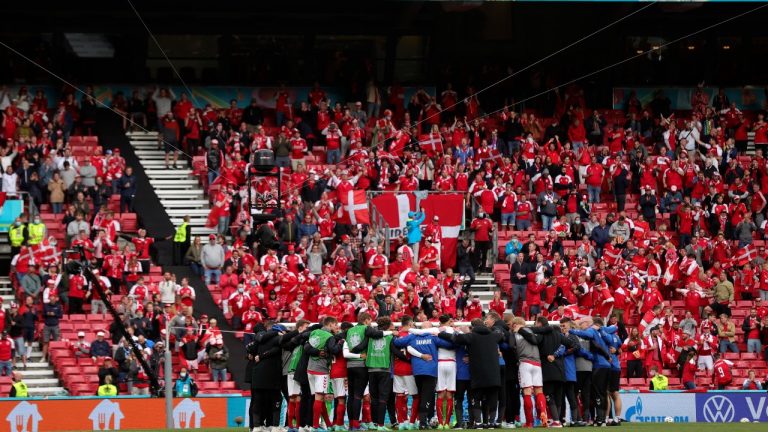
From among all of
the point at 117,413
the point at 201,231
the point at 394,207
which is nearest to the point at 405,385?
the point at 117,413

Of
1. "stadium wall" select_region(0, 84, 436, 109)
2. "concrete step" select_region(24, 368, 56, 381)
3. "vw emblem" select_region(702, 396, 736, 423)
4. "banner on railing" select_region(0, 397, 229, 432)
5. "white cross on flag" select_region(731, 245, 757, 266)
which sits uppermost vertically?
"stadium wall" select_region(0, 84, 436, 109)

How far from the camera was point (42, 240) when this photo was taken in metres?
30.9

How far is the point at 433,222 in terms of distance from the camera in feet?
108

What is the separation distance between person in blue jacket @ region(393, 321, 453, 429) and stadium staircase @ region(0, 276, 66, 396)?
1031 cm

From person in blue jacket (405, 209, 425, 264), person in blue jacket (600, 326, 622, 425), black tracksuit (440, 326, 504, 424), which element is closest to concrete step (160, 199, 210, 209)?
person in blue jacket (405, 209, 425, 264)

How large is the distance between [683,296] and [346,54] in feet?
40.3

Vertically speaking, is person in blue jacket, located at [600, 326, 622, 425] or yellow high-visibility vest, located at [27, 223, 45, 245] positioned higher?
yellow high-visibility vest, located at [27, 223, 45, 245]

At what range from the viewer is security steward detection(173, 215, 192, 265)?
32344 millimetres

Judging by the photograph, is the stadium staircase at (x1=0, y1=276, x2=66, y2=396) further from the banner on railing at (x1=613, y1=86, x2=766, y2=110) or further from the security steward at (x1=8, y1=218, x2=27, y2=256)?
the banner on railing at (x1=613, y1=86, x2=766, y2=110)

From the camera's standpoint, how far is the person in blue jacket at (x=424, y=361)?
1958cm

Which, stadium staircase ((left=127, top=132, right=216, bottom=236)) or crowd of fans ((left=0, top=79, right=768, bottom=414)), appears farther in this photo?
stadium staircase ((left=127, top=132, right=216, bottom=236))

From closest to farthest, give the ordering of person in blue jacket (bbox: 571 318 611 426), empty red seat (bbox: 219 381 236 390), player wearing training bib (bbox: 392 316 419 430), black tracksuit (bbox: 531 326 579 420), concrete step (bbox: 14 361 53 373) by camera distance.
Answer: player wearing training bib (bbox: 392 316 419 430), black tracksuit (bbox: 531 326 579 420), person in blue jacket (bbox: 571 318 611 426), empty red seat (bbox: 219 381 236 390), concrete step (bbox: 14 361 53 373)

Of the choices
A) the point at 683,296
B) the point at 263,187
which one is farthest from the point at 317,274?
the point at 683,296

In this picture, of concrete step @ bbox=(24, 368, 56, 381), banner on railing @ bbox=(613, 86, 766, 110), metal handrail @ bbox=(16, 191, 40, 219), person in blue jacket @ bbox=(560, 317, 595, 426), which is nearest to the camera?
person in blue jacket @ bbox=(560, 317, 595, 426)
